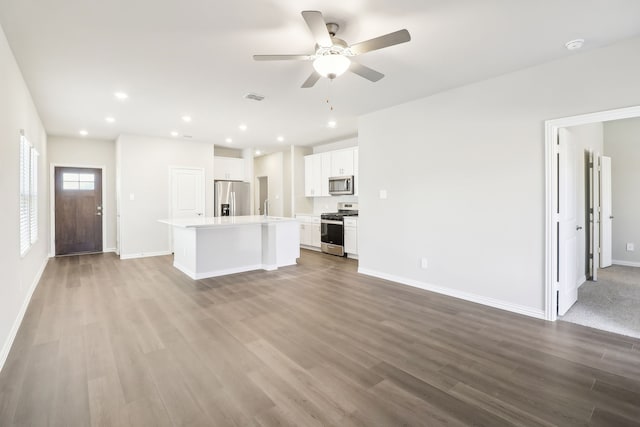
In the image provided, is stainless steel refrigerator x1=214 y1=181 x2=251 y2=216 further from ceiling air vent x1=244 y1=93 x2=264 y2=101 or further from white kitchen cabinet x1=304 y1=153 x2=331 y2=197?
ceiling air vent x1=244 y1=93 x2=264 y2=101

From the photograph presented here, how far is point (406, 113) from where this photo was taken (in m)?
4.36

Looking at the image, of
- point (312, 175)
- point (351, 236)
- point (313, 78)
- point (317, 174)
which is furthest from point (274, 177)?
point (313, 78)

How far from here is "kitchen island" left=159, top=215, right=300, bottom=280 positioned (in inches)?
188

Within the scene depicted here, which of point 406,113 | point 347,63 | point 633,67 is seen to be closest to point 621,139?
point 633,67

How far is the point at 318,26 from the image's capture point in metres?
2.02

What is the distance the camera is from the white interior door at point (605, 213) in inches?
190

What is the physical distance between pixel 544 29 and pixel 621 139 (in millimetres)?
4714

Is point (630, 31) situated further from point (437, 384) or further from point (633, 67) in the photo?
point (437, 384)

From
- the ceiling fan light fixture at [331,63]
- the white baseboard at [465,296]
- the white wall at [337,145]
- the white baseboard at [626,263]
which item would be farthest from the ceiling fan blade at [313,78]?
the white baseboard at [626,263]

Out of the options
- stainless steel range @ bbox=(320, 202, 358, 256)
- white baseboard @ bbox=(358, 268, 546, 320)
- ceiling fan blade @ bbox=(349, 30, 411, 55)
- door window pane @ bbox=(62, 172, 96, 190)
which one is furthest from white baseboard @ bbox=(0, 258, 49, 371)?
stainless steel range @ bbox=(320, 202, 358, 256)

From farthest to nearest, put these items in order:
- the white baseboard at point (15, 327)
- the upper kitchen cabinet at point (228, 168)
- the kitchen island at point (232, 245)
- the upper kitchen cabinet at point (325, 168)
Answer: the upper kitchen cabinet at point (228, 168), the upper kitchen cabinet at point (325, 168), the kitchen island at point (232, 245), the white baseboard at point (15, 327)

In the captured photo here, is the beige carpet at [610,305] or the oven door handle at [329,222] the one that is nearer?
the beige carpet at [610,305]

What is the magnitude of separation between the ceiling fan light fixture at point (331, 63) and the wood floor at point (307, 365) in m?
2.27

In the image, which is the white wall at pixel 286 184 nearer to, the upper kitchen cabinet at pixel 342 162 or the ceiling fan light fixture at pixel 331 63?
the upper kitchen cabinet at pixel 342 162
